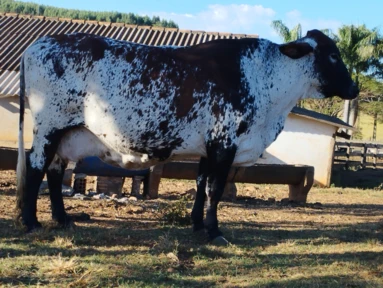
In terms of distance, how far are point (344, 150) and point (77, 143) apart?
20896 millimetres

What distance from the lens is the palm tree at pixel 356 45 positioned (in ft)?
114

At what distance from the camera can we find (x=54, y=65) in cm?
707

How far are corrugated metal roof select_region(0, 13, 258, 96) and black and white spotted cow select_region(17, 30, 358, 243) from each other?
15663 mm

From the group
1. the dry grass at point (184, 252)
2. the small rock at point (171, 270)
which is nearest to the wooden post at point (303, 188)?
the dry grass at point (184, 252)

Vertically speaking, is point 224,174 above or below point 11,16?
below

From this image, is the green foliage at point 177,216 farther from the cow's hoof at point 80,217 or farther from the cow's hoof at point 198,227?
the cow's hoof at point 80,217

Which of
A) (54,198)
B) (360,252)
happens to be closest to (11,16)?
(54,198)

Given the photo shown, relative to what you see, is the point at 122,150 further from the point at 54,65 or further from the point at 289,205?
the point at 289,205

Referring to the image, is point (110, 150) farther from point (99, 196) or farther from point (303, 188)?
point (303, 188)

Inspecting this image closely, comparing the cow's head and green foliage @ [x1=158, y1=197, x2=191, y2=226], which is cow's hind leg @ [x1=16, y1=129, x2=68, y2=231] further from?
the cow's head

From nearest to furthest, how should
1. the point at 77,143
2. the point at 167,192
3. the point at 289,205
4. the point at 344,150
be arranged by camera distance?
1. the point at 77,143
2. the point at 289,205
3. the point at 167,192
4. the point at 344,150

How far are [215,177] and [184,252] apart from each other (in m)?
1.09

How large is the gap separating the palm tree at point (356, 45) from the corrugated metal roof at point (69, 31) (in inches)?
471

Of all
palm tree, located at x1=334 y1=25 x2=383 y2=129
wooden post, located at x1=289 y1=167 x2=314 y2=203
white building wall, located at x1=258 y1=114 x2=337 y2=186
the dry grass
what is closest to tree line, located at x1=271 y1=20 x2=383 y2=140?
palm tree, located at x1=334 y1=25 x2=383 y2=129
